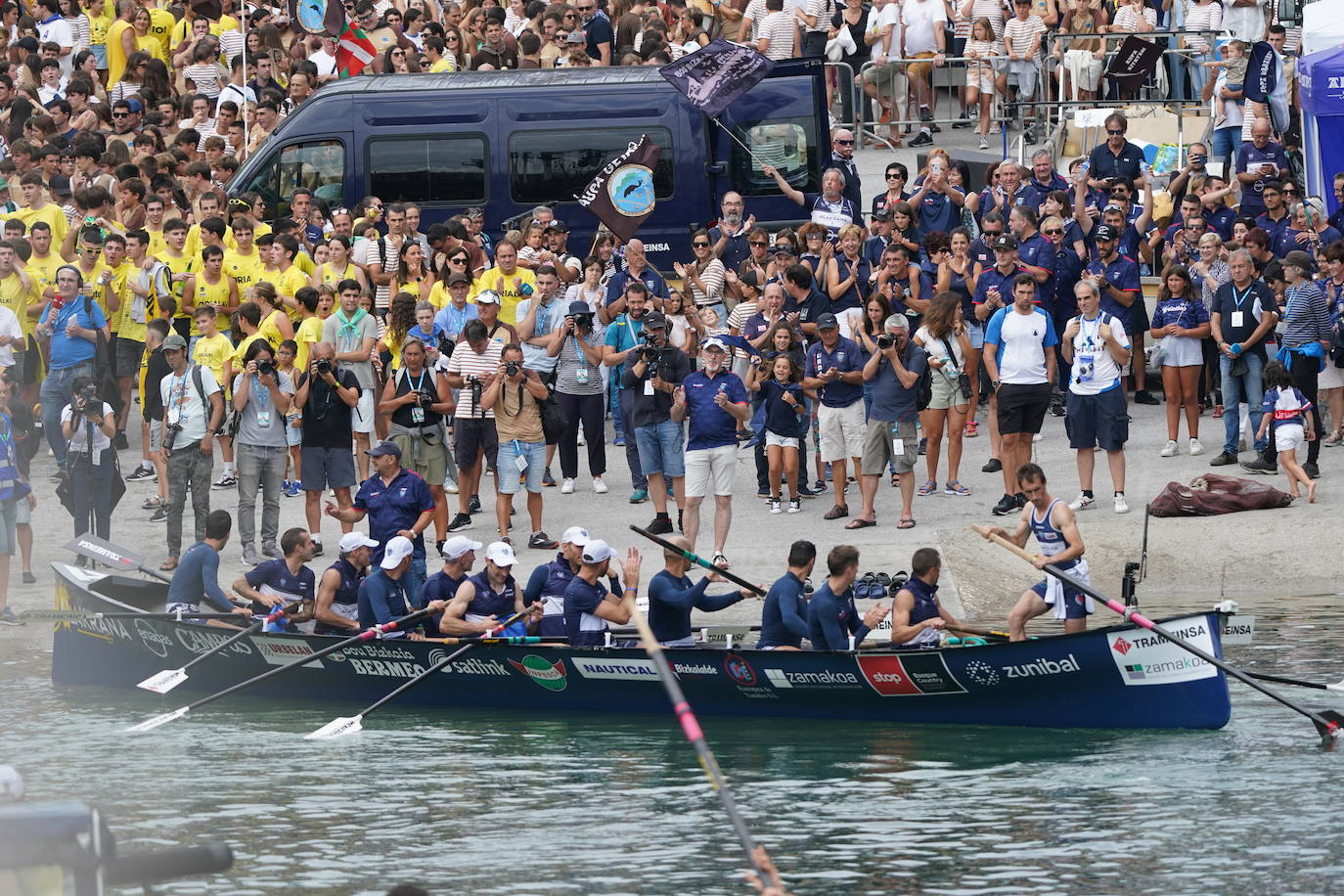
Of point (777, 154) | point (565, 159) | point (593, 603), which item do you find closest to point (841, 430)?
point (593, 603)

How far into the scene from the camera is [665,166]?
21.5 metres

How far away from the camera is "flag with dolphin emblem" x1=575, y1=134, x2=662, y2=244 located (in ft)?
67.5

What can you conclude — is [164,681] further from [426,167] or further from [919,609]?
[426,167]

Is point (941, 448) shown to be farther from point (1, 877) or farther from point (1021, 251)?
point (1, 877)

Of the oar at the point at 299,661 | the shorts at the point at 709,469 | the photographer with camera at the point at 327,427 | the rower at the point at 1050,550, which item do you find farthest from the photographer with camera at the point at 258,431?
the rower at the point at 1050,550

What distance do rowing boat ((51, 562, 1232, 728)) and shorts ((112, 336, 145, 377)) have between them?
12.2 ft

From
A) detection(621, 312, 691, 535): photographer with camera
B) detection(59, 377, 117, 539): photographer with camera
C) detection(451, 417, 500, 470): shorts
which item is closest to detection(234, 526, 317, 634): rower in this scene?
detection(451, 417, 500, 470): shorts

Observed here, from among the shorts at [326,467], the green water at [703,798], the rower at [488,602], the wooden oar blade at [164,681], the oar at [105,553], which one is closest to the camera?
the green water at [703,798]

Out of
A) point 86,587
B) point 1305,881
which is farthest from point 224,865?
point 86,587

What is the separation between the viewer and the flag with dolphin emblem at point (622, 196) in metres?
20.6

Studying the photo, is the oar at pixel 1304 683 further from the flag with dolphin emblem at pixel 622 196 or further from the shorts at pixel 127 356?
the shorts at pixel 127 356

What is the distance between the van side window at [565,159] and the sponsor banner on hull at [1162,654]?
926 centimetres

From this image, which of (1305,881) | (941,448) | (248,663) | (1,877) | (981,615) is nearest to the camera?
(1,877)

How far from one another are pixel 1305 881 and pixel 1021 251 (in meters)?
9.80
